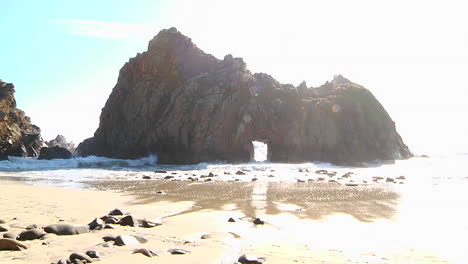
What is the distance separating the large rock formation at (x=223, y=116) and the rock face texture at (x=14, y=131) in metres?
8.57

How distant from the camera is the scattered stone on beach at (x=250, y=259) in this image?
482 cm

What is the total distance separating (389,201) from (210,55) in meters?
49.4

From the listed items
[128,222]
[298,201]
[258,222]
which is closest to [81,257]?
[128,222]

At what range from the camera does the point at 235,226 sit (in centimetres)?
772

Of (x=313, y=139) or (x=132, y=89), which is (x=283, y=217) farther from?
(x=132, y=89)

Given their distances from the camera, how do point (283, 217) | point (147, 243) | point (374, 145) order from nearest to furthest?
point (147, 243) < point (283, 217) < point (374, 145)

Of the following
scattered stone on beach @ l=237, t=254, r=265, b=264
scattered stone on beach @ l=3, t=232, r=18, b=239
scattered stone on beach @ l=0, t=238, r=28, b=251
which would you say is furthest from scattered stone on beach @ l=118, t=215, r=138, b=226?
scattered stone on beach @ l=237, t=254, r=265, b=264

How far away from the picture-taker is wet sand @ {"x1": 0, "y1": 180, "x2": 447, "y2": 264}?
5238 millimetres

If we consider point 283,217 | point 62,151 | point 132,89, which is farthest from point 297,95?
point 283,217

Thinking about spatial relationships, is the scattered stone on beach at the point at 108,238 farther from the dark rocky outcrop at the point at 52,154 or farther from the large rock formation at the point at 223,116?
the dark rocky outcrop at the point at 52,154

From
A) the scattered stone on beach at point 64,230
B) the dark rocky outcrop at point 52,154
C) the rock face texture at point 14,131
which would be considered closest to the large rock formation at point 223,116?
the dark rocky outcrop at point 52,154

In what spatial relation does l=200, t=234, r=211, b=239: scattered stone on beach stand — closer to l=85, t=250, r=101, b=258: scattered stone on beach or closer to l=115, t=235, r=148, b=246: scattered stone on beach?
l=115, t=235, r=148, b=246: scattered stone on beach

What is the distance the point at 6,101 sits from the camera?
181 ft

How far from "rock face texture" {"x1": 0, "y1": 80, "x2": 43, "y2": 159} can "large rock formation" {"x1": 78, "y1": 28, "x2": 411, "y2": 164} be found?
8.57 meters
